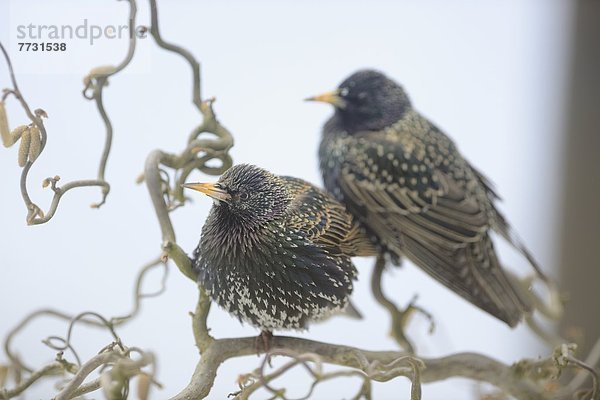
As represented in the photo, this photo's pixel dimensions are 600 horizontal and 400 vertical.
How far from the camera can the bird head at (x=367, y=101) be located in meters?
1.01

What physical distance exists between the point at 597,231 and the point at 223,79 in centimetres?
129

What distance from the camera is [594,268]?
77.0 inches

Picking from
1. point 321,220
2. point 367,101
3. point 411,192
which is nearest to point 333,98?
point 367,101

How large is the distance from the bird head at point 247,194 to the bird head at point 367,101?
0.98 ft

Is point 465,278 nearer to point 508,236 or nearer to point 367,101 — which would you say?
Result: point 508,236

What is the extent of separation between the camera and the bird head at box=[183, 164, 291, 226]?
70 cm

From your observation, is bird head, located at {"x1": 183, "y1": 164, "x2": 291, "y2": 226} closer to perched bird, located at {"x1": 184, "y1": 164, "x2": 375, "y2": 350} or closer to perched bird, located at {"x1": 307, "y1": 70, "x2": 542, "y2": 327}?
perched bird, located at {"x1": 184, "y1": 164, "x2": 375, "y2": 350}

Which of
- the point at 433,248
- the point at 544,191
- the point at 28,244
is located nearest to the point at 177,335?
the point at 28,244

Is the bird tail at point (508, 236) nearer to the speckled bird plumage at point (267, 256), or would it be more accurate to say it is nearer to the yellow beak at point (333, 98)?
the yellow beak at point (333, 98)

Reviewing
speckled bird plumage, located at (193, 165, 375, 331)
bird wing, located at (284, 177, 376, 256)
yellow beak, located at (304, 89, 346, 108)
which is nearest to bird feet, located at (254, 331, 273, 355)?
speckled bird plumage, located at (193, 165, 375, 331)

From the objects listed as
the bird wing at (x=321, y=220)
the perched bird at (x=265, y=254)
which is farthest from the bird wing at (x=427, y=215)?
the perched bird at (x=265, y=254)

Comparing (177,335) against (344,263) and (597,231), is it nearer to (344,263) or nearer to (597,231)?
(344,263)

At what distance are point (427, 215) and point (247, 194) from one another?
337 millimetres

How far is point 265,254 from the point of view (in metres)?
0.72
